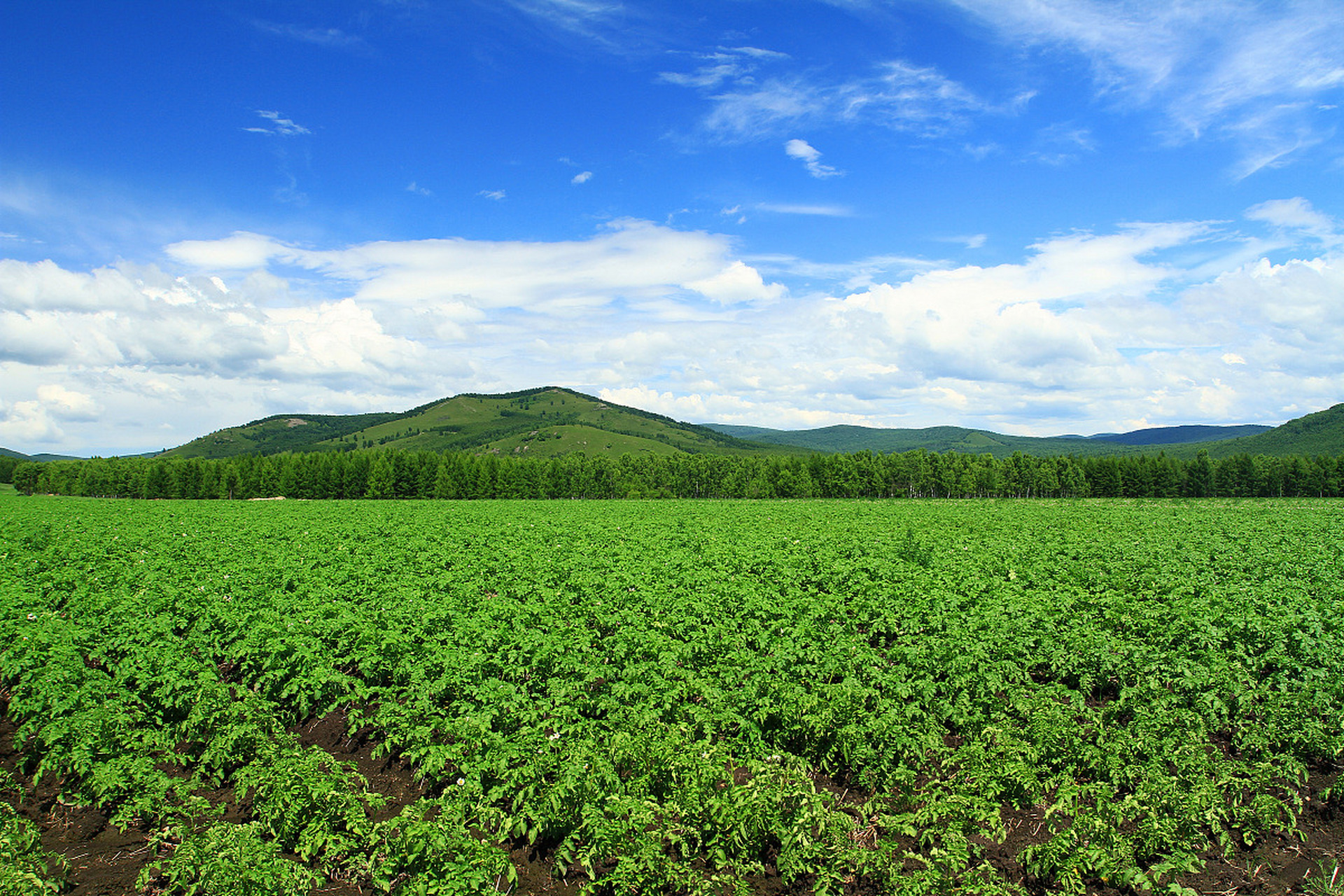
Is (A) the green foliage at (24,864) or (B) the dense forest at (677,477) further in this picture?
(B) the dense forest at (677,477)

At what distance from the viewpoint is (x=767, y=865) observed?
726cm

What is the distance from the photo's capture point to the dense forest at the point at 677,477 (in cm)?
11381

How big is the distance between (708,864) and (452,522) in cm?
3591

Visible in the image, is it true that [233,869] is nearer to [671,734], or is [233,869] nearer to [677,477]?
[671,734]

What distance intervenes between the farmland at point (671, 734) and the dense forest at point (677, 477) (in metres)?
103

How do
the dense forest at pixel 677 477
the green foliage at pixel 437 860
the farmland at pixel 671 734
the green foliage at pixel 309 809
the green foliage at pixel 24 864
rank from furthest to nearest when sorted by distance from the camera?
the dense forest at pixel 677 477 → the green foliage at pixel 309 809 → the farmland at pixel 671 734 → the green foliage at pixel 437 860 → the green foliage at pixel 24 864

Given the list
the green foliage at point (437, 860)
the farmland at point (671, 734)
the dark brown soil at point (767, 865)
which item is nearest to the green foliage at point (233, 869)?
the farmland at point (671, 734)

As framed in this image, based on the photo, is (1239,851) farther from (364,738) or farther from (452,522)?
(452,522)

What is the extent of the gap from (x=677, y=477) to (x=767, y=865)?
123619mm

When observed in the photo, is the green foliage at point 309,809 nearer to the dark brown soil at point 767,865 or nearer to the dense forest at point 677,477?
the dark brown soil at point 767,865

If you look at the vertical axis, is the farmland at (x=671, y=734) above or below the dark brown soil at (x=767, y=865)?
above

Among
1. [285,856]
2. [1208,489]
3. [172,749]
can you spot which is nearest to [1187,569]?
[285,856]

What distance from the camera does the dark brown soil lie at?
6.89 meters

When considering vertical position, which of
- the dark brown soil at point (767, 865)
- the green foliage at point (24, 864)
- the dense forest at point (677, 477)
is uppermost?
the dense forest at point (677, 477)
